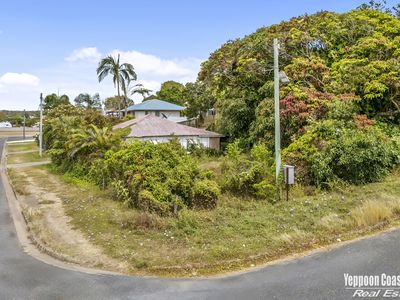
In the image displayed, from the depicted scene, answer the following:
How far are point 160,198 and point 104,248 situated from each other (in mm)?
2759

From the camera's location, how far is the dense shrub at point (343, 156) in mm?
12562

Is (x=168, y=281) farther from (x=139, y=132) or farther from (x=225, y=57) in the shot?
(x=225, y=57)

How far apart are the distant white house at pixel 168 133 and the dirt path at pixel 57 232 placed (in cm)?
978

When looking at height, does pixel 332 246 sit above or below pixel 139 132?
below

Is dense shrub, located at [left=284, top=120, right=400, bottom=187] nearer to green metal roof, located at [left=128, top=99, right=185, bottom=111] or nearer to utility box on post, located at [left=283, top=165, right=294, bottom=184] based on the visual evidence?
utility box on post, located at [left=283, top=165, right=294, bottom=184]

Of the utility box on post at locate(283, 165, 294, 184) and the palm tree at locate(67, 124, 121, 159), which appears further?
the palm tree at locate(67, 124, 121, 159)

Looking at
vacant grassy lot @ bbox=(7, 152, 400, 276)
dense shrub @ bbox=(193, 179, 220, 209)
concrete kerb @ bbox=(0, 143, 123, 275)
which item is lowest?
concrete kerb @ bbox=(0, 143, 123, 275)

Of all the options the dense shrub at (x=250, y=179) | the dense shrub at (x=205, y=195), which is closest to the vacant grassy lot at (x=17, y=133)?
the dense shrub at (x=250, y=179)

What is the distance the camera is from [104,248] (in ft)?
26.2

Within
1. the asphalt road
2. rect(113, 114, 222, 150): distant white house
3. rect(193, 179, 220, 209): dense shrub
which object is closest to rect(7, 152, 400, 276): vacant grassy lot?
rect(193, 179, 220, 209): dense shrub

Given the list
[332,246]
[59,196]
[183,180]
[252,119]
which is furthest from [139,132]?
[332,246]

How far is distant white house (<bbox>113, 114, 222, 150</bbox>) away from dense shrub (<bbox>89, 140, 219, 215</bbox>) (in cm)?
1093

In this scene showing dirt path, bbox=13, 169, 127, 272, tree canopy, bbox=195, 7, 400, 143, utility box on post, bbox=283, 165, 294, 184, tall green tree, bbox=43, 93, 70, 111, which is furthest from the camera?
tall green tree, bbox=43, 93, 70, 111

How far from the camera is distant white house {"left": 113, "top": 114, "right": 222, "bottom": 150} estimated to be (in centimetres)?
2392
